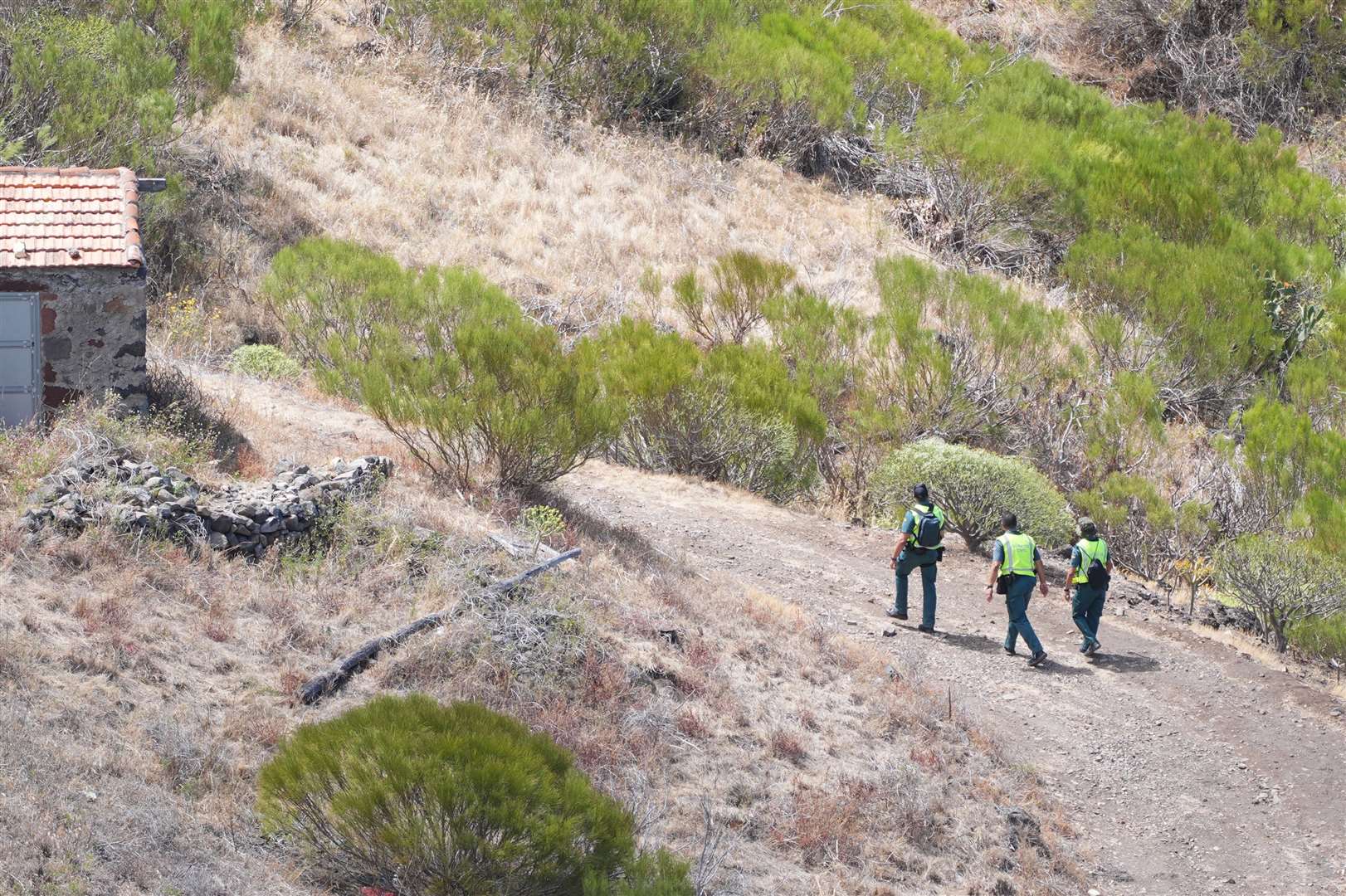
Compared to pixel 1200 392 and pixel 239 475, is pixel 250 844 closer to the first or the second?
pixel 239 475

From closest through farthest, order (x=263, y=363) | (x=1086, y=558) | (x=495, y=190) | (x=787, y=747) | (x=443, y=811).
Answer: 1. (x=443, y=811)
2. (x=787, y=747)
3. (x=1086, y=558)
4. (x=263, y=363)
5. (x=495, y=190)

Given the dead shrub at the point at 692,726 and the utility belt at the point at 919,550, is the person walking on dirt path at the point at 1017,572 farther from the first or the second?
the dead shrub at the point at 692,726

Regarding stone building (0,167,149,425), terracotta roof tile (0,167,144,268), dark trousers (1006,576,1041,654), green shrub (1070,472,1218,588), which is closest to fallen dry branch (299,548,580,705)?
dark trousers (1006,576,1041,654)

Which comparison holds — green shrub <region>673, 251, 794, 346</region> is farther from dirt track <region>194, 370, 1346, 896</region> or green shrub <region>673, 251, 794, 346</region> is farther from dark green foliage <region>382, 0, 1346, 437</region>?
dirt track <region>194, 370, 1346, 896</region>

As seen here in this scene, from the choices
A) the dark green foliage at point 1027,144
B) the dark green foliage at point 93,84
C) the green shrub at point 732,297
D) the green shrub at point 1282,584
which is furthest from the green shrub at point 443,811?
the dark green foliage at point 1027,144

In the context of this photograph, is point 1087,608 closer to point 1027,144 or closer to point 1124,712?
point 1124,712

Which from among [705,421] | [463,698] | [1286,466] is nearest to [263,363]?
[705,421]

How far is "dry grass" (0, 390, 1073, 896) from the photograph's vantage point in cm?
653

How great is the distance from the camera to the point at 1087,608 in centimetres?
1188

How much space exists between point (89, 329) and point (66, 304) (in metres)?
0.27

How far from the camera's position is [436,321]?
639 inches

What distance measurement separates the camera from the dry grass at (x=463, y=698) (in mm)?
6527

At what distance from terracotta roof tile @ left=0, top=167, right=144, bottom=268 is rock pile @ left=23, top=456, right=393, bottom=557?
202cm

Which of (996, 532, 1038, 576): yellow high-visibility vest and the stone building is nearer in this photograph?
the stone building
